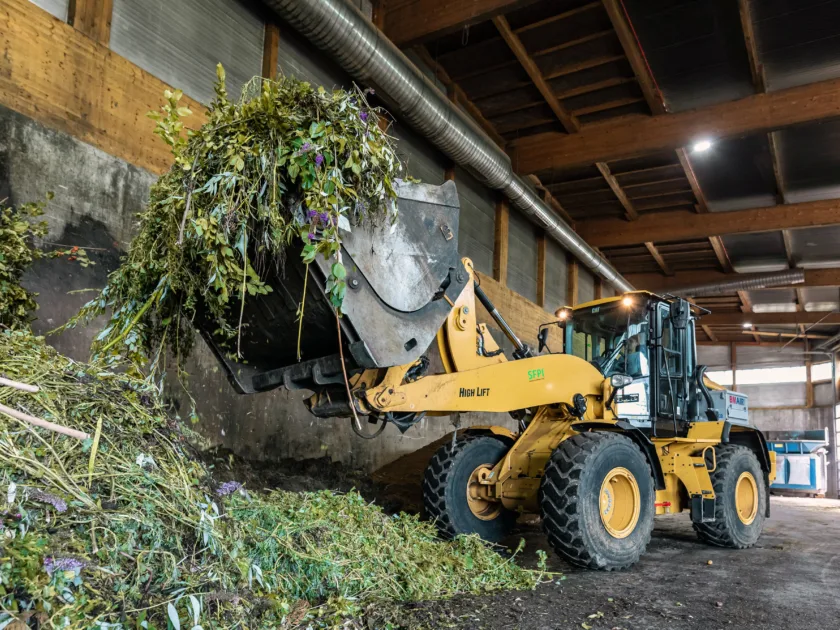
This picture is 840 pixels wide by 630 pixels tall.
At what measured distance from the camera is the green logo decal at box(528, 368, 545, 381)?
4820mm

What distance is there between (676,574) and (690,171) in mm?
8877

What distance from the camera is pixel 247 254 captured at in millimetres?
3465

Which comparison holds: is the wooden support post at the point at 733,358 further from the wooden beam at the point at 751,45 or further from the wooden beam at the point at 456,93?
the wooden beam at the point at 751,45

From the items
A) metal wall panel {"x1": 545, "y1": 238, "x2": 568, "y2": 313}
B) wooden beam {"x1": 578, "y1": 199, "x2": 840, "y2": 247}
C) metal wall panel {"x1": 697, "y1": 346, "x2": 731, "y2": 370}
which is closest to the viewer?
wooden beam {"x1": 578, "y1": 199, "x2": 840, "y2": 247}

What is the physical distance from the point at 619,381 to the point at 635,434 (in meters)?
0.44

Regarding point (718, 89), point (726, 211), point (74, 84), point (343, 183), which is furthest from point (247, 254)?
point (726, 211)

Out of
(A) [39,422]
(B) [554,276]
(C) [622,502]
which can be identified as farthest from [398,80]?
(B) [554,276]

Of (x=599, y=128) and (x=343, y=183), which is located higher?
(x=599, y=128)

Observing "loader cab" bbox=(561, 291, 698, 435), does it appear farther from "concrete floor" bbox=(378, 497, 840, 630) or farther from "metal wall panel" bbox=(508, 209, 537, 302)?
"metal wall panel" bbox=(508, 209, 537, 302)

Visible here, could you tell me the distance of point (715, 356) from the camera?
90.8ft

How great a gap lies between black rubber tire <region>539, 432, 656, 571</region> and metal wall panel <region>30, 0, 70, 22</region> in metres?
5.35

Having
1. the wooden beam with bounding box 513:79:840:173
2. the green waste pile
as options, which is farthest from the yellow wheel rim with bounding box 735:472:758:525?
the wooden beam with bounding box 513:79:840:173

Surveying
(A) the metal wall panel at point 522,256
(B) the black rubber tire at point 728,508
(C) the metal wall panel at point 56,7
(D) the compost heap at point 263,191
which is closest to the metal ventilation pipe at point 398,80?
(C) the metal wall panel at point 56,7

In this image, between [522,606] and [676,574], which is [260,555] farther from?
[676,574]
